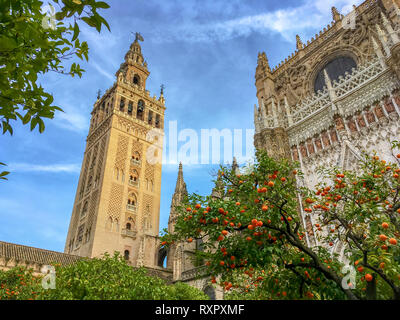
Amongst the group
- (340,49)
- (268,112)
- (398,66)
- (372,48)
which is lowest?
(398,66)

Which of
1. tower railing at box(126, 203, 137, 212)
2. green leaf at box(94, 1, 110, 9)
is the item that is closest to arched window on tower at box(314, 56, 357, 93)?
green leaf at box(94, 1, 110, 9)

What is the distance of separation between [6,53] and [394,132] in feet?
43.9

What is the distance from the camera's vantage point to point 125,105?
116 ft

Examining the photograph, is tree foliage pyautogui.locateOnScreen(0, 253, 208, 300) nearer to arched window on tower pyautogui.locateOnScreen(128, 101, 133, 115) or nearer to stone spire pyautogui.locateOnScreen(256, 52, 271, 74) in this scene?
stone spire pyautogui.locateOnScreen(256, 52, 271, 74)

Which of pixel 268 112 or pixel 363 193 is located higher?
pixel 268 112

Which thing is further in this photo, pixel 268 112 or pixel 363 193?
pixel 268 112

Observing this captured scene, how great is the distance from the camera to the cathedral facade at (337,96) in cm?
1278

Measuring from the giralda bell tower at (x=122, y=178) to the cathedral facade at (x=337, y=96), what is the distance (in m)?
16.8

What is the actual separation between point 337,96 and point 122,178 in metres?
22.1

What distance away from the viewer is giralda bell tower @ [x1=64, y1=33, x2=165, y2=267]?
26781mm

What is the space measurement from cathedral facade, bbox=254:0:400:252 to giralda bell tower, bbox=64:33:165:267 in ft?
55.0

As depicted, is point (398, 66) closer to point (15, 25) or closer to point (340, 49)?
point (340, 49)

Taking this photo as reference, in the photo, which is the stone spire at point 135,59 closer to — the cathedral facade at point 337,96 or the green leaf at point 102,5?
the cathedral facade at point 337,96

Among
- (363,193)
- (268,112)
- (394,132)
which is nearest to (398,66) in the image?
(394,132)
